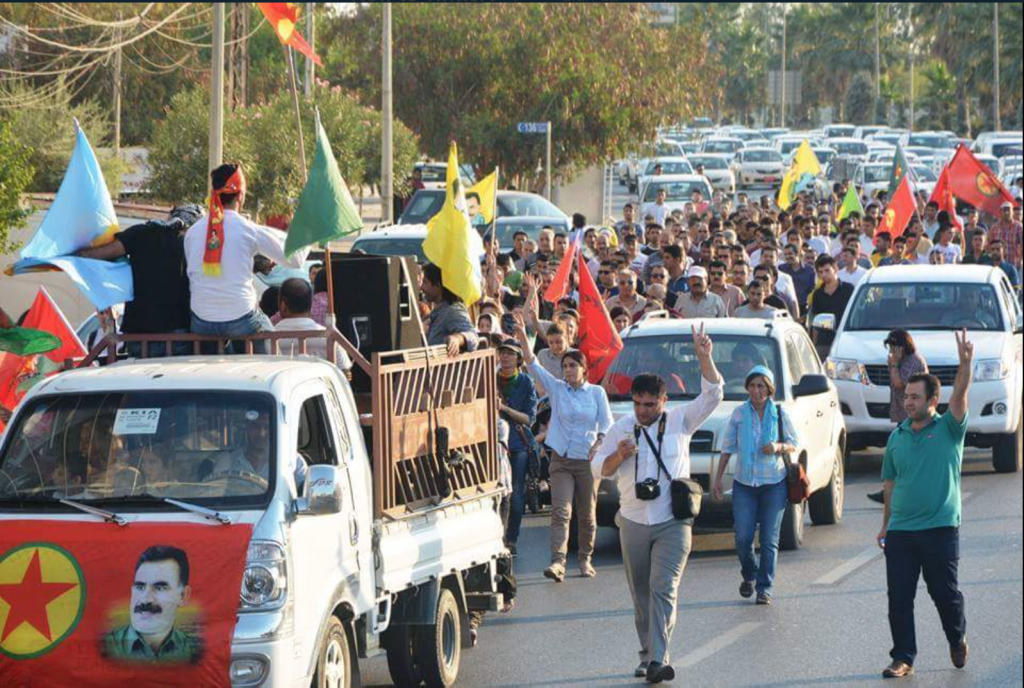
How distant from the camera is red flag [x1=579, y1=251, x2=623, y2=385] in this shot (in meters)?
15.9

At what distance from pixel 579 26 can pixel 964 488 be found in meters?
29.9

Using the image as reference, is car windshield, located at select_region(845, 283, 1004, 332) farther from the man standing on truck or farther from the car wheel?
the man standing on truck

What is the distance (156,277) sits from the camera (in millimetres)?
10742

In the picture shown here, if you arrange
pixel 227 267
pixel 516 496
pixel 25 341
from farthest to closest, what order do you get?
1. pixel 516 496
2. pixel 25 341
3. pixel 227 267

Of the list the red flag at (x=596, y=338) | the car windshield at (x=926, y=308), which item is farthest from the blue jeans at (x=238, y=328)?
the car windshield at (x=926, y=308)

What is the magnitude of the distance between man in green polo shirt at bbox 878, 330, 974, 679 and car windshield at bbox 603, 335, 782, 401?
13.3 feet

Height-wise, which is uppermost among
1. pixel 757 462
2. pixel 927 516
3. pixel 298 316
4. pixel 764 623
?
pixel 298 316

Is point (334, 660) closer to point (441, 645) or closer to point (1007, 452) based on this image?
point (441, 645)

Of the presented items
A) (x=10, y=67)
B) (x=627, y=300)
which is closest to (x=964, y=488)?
(x=627, y=300)

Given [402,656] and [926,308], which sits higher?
[926,308]

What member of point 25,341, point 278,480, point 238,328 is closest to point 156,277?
point 238,328

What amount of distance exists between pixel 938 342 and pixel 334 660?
475 inches

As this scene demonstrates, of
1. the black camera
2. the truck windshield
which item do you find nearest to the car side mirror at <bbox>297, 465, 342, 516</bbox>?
the truck windshield

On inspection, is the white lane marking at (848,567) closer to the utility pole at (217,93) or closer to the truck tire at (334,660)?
the truck tire at (334,660)
